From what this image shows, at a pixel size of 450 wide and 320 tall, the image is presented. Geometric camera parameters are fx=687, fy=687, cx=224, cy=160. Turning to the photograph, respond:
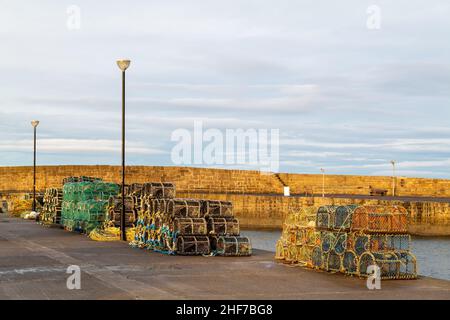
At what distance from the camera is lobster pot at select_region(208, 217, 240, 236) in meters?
23.6

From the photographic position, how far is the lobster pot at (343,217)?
18.6m

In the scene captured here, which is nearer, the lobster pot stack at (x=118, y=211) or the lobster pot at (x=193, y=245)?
the lobster pot at (x=193, y=245)

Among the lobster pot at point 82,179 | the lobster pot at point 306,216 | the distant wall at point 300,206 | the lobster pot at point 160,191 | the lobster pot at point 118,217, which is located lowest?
the distant wall at point 300,206

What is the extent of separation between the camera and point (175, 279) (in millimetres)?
17266

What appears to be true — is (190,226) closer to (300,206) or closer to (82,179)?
(82,179)

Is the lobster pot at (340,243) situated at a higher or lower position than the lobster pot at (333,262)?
higher

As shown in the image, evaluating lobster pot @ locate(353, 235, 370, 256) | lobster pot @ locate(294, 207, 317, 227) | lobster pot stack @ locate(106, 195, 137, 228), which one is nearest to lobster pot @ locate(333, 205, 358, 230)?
lobster pot @ locate(353, 235, 370, 256)

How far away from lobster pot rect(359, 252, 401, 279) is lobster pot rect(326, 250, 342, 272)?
2.82 ft

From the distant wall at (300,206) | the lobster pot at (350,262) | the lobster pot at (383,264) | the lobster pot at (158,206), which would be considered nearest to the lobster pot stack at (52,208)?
the lobster pot at (158,206)

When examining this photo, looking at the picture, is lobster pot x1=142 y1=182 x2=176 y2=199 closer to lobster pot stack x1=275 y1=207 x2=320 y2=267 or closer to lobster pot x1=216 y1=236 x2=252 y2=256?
lobster pot x1=216 y1=236 x2=252 y2=256

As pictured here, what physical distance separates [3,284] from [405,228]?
10.4 metres

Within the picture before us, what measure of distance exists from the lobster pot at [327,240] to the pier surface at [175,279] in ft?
2.52

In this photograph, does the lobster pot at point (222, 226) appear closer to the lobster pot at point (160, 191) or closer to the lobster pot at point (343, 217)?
the lobster pot at point (160, 191)
